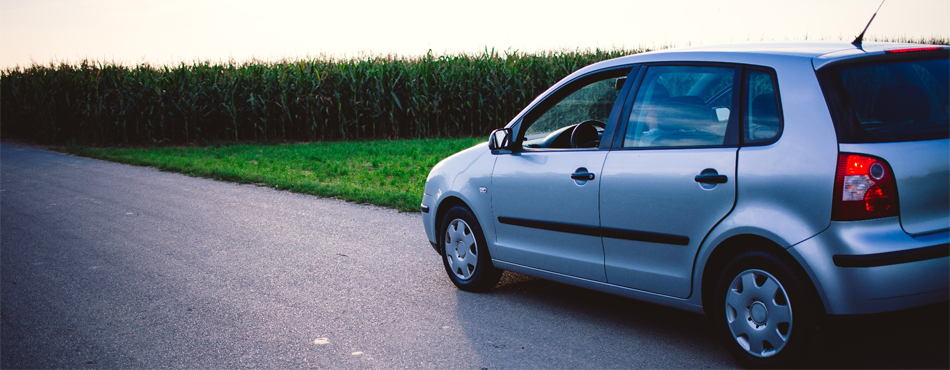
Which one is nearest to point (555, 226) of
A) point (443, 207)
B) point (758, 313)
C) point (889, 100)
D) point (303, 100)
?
point (443, 207)

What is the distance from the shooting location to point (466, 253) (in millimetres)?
5508

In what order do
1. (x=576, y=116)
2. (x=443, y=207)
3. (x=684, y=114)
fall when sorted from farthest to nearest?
(x=443, y=207) → (x=576, y=116) → (x=684, y=114)

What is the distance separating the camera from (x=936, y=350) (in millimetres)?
3803

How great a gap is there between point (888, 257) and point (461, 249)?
3073 millimetres

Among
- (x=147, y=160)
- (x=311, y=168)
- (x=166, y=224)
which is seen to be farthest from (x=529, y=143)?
(x=147, y=160)

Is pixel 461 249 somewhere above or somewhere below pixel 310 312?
above

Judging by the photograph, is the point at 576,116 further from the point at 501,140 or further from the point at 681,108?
the point at 681,108

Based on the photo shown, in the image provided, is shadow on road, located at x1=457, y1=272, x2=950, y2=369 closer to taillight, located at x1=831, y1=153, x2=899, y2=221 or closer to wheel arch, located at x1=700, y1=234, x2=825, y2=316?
wheel arch, located at x1=700, y1=234, x2=825, y2=316

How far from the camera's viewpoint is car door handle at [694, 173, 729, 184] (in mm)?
3648

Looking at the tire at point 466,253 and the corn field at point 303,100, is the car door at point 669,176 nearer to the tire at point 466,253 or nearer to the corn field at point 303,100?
the tire at point 466,253

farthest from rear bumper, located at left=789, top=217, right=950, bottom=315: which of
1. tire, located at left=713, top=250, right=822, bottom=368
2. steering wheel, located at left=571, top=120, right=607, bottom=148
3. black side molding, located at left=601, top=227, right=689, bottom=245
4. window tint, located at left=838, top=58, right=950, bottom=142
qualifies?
steering wheel, located at left=571, top=120, right=607, bottom=148

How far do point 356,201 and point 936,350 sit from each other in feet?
24.5

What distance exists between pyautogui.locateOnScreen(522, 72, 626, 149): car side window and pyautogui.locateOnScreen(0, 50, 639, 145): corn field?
56.7ft

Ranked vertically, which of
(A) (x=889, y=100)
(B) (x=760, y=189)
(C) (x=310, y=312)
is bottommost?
(C) (x=310, y=312)
